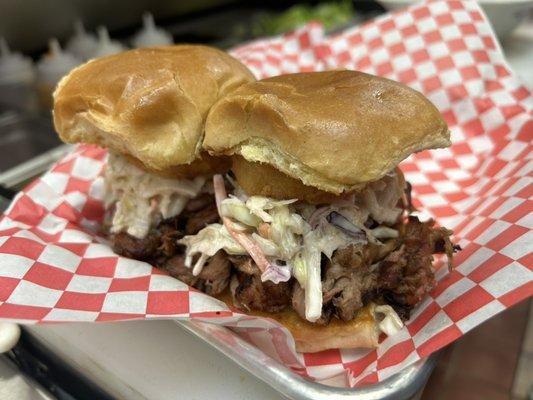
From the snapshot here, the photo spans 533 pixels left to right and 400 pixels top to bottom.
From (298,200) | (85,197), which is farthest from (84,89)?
(298,200)

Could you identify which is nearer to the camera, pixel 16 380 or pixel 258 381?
pixel 258 381

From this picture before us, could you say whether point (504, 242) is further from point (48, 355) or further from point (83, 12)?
point (83, 12)

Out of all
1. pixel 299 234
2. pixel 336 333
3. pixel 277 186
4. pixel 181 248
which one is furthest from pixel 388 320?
pixel 181 248

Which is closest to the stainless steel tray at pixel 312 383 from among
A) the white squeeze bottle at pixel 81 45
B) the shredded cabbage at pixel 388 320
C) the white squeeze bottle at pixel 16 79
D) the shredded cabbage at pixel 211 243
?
the shredded cabbage at pixel 388 320

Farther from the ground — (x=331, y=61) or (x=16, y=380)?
(x=331, y=61)

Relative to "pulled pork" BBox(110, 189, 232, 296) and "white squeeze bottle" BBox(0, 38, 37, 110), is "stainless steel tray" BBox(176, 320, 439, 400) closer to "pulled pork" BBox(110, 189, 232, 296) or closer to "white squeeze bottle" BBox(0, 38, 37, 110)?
"pulled pork" BBox(110, 189, 232, 296)

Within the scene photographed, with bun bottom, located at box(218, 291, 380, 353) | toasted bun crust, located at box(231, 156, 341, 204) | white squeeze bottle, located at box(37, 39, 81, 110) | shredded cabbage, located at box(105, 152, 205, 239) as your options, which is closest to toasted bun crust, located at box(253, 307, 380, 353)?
bun bottom, located at box(218, 291, 380, 353)
